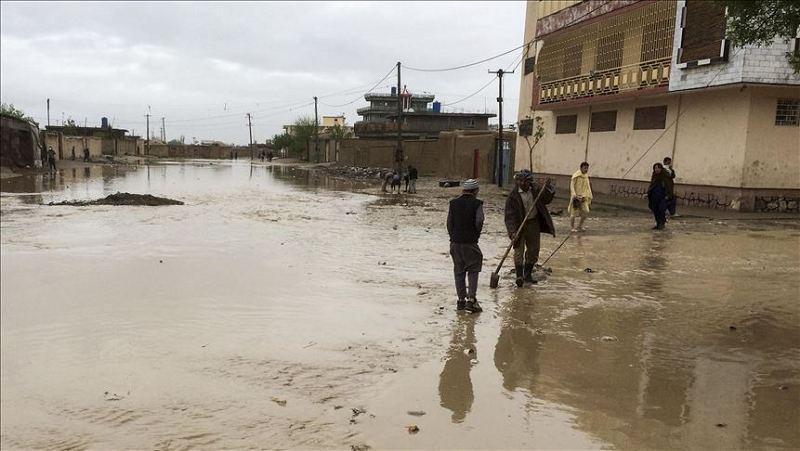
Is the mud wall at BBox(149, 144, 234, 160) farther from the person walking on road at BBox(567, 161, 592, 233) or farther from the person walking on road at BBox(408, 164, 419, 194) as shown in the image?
the person walking on road at BBox(567, 161, 592, 233)

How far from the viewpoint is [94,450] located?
11.4 feet

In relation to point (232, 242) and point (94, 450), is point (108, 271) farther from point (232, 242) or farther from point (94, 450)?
point (94, 450)

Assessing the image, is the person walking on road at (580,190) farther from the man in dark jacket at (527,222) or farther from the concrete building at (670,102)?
the concrete building at (670,102)

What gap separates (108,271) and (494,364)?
5.77m

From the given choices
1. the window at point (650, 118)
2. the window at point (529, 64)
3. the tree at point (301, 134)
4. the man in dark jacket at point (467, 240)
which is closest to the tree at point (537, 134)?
the window at point (529, 64)

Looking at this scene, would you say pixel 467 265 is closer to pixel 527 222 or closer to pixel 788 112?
pixel 527 222

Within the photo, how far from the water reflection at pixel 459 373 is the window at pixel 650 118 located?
56.9ft

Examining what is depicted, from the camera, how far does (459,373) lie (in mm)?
4777

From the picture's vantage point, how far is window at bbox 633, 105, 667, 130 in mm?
20656

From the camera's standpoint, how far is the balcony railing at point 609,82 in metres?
19.7

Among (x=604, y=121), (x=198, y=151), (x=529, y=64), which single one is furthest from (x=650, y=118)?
(x=198, y=151)

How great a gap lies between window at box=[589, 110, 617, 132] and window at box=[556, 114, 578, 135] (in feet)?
4.59

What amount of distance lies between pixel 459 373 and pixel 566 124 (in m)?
23.7

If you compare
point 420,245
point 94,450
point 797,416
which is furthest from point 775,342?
point 420,245
